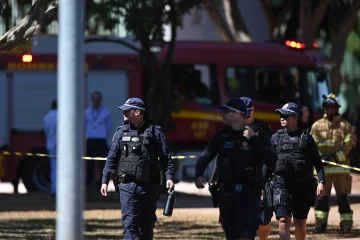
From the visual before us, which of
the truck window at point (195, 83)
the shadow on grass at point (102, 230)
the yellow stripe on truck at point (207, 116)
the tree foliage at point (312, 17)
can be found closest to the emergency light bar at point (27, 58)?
the truck window at point (195, 83)

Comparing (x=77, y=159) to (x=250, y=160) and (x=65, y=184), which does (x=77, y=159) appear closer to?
(x=65, y=184)

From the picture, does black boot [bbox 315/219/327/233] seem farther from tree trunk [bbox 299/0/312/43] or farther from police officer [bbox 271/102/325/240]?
tree trunk [bbox 299/0/312/43]

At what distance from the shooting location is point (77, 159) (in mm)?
6629

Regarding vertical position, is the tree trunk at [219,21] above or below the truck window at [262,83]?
above

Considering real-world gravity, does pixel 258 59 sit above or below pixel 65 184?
above

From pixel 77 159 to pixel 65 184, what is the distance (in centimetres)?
18

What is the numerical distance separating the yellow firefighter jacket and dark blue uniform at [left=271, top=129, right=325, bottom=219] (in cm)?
284

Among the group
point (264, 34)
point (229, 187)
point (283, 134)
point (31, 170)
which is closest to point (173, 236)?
point (283, 134)

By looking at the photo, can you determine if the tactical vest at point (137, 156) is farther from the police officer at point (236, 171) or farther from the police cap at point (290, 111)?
the police cap at point (290, 111)

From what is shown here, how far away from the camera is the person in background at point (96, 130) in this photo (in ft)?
61.8

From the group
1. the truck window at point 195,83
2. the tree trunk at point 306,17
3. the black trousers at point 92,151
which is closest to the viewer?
the black trousers at point 92,151

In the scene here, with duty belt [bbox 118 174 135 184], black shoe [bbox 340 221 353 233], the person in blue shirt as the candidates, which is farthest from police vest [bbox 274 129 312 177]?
the person in blue shirt

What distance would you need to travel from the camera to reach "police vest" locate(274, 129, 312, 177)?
35.9 feet

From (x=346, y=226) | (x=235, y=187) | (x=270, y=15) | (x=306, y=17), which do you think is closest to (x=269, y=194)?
(x=235, y=187)
